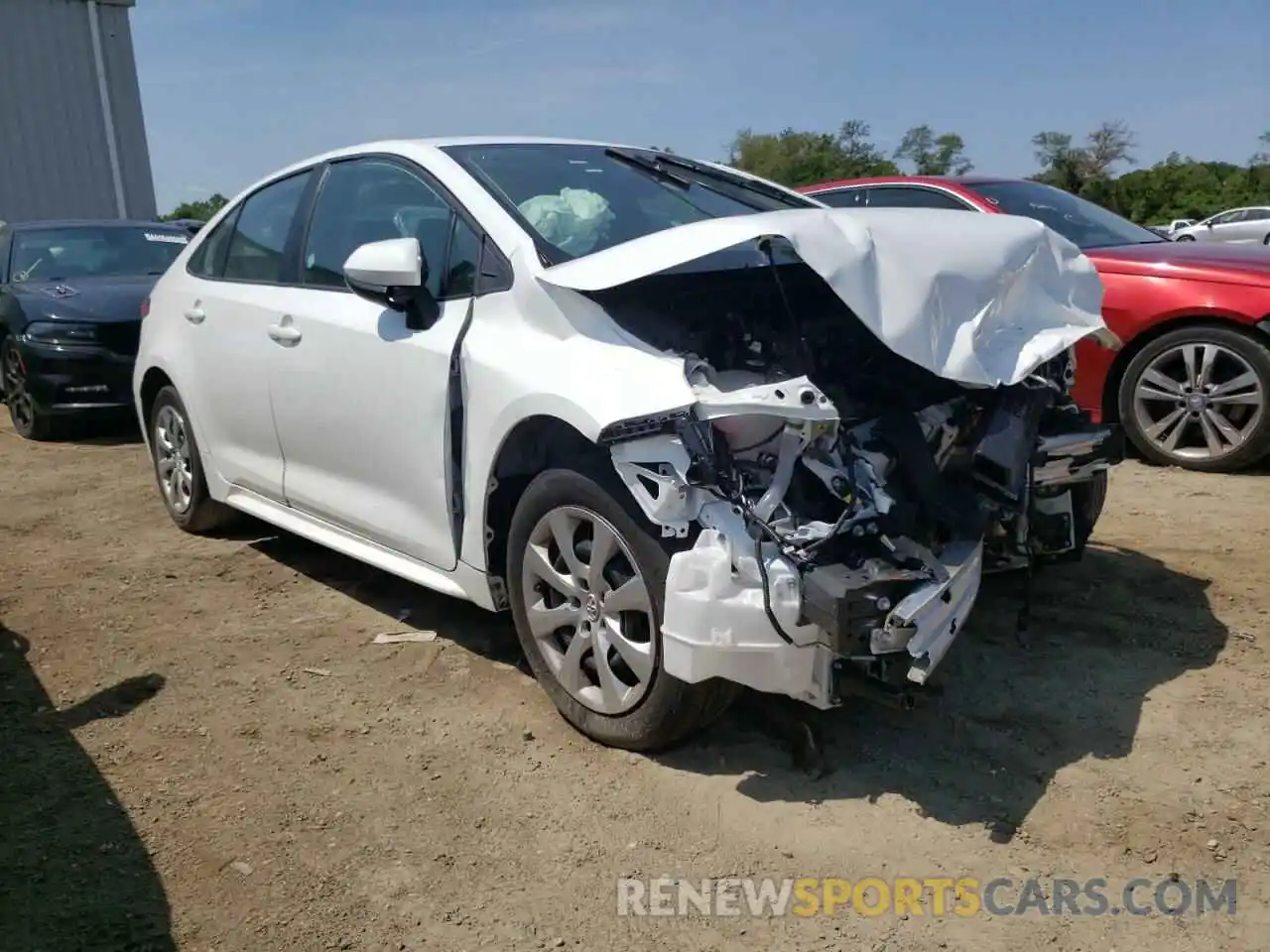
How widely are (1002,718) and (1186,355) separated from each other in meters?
3.22

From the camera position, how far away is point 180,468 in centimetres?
538

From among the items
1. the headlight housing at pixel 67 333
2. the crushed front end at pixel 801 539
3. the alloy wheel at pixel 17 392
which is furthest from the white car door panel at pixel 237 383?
the alloy wheel at pixel 17 392

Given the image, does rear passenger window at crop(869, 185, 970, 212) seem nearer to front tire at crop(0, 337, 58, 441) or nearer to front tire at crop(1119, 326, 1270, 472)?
front tire at crop(1119, 326, 1270, 472)

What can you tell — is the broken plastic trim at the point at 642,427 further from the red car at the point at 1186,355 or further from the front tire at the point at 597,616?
the red car at the point at 1186,355

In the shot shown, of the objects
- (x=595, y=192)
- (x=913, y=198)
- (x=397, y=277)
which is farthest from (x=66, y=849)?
(x=913, y=198)

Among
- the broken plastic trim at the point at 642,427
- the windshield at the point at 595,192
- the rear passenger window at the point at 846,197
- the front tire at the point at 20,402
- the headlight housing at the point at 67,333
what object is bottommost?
the front tire at the point at 20,402

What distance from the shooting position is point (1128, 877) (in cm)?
258

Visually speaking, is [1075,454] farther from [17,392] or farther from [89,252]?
[89,252]

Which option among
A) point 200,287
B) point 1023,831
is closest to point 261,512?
point 200,287

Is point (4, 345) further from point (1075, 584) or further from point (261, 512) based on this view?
point (1075, 584)

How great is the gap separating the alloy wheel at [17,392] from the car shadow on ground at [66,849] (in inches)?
204

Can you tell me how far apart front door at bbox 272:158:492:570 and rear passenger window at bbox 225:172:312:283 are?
23cm

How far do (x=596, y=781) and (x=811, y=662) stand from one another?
73 cm

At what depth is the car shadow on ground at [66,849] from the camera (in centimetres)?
250
